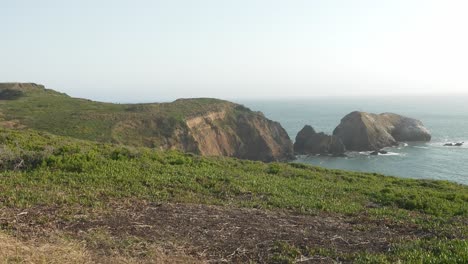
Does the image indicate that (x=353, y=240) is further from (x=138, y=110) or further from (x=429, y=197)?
(x=138, y=110)

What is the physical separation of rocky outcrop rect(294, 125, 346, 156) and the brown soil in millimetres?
67286

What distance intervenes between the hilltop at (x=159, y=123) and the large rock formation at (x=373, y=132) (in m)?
15.2

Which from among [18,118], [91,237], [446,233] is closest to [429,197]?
[446,233]

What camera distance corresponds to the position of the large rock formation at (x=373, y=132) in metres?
81.4

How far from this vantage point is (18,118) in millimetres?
45750

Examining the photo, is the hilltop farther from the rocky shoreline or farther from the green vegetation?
the green vegetation

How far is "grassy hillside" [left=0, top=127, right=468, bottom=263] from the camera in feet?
25.5

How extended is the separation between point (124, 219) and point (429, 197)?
1321 cm

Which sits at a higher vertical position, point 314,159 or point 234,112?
point 234,112

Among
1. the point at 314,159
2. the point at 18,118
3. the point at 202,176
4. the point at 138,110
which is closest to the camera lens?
the point at 202,176

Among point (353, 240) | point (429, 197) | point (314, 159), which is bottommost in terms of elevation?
point (314, 159)

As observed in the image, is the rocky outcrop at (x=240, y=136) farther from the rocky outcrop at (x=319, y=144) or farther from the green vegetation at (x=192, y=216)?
the green vegetation at (x=192, y=216)

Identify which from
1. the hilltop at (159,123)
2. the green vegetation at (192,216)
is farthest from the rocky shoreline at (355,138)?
the green vegetation at (192,216)

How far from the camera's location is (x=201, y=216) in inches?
404
